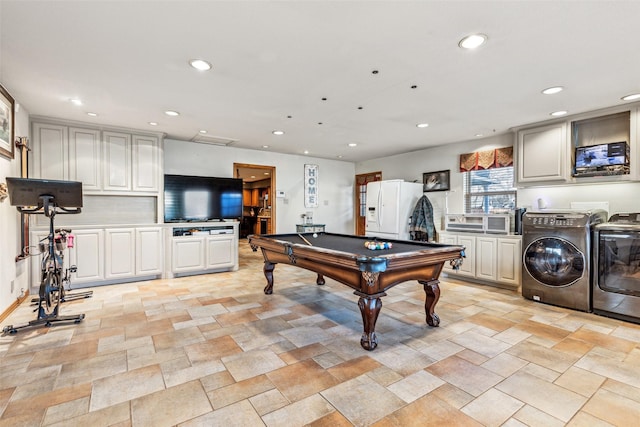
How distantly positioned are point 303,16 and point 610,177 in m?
4.28

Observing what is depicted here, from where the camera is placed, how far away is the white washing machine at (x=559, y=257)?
3.53 m

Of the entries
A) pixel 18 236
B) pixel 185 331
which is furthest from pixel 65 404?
pixel 18 236

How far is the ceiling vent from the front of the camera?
18.1ft

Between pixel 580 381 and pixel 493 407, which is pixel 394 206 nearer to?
pixel 580 381

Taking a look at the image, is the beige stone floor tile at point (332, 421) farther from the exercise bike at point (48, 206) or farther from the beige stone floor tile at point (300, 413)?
the exercise bike at point (48, 206)

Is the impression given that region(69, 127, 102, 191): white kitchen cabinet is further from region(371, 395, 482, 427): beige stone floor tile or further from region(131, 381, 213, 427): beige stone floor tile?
region(371, 395, 482, 427): beige stone floor tile

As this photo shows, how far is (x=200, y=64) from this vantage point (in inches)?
105

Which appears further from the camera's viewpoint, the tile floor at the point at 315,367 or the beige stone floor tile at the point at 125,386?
the beige stone floor tile at the point at 125,386

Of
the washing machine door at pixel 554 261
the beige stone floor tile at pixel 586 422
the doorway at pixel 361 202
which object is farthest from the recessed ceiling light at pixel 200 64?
the doorway at pixel 361 202

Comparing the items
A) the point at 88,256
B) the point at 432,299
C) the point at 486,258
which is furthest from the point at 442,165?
the point at 88,256

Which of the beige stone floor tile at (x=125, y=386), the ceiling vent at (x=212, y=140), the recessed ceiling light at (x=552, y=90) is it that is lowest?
the beige stone floor tile at (x=125, y=386)

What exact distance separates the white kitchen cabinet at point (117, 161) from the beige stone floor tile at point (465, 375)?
5063 millimetres

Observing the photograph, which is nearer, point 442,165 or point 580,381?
point 580,381

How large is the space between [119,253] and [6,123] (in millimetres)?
2168
